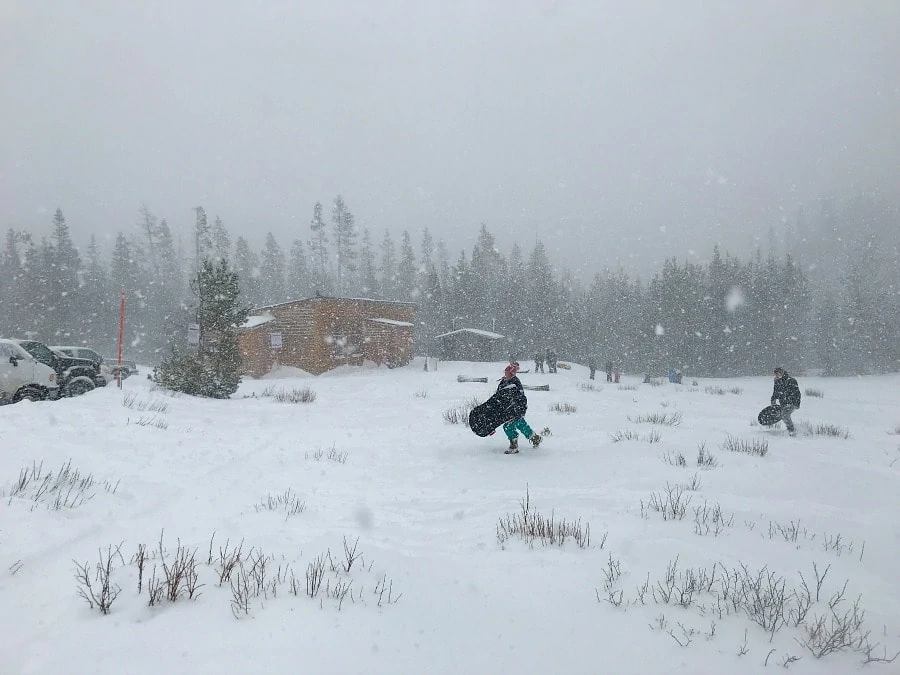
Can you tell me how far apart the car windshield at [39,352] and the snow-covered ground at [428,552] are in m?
4.51

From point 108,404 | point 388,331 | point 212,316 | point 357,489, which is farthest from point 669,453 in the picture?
point 388,331

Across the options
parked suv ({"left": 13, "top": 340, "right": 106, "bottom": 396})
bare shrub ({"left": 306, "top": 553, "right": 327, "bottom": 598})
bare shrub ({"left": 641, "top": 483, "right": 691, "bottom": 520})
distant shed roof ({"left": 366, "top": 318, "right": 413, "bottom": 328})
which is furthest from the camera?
distant shed roof ({"left": 366, "top": 318, "right": 413, "bottom": 328})

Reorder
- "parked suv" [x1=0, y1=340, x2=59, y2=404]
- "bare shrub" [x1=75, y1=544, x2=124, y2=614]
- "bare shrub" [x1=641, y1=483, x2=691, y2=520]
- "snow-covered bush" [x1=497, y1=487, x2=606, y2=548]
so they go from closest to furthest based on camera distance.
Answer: "bare shrub" [x1=75, y1=544, x2=124, y2=614], "snow-covered bush" [x1=497, y1=487, x2=606, y2=548], "bare shrub" [x1=641, y1=483, x2=691, y2=520], "parked suv" [x1=0, y1=340, x2=59, y2=404]

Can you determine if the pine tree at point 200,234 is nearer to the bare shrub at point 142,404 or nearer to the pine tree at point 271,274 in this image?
the pine tree at point 271,274

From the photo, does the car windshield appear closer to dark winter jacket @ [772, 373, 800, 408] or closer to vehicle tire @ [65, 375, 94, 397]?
vehicle tire @ [65, 375, 94, 397]

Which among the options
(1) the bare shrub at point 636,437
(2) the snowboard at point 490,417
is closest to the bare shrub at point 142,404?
(2) the snowboard at point 490,417

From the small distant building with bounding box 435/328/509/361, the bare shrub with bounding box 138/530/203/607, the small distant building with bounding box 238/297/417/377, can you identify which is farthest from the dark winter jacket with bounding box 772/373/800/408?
the small distant building with bounding box 435/328/509/361

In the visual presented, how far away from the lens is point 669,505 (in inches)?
208

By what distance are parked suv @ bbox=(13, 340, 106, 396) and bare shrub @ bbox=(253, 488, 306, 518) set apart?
10.5 metres

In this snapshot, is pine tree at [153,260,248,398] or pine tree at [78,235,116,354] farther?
pine tree at [78,235,116,354]

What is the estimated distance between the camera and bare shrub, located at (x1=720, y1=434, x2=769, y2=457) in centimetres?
806

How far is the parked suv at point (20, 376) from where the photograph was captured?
36.1 ft

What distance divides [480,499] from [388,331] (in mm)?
28964

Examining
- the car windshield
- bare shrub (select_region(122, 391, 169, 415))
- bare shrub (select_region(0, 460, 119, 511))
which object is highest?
the car windshield
